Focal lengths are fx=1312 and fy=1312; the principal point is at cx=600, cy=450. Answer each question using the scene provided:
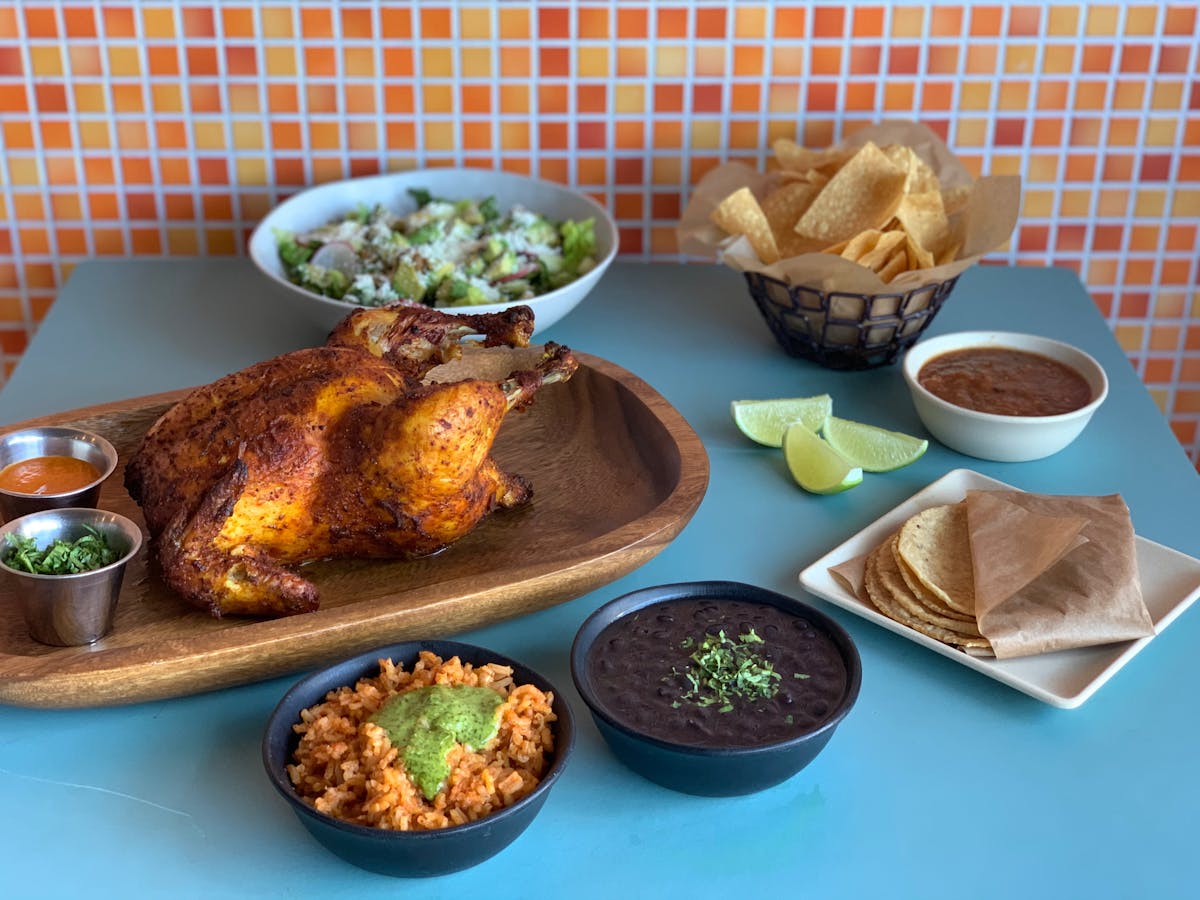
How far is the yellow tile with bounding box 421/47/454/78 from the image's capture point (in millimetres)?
2424

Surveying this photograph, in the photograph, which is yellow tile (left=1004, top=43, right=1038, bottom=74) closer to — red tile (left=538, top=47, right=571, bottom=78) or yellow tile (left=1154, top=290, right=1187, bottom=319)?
yellow tile (left=1154, top=290, right=1187, bottom=319)

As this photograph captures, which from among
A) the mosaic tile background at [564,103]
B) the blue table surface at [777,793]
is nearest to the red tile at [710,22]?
the mosaic tile background at [564,103]

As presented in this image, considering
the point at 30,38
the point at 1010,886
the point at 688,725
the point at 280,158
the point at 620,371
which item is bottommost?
the point at 1010,886

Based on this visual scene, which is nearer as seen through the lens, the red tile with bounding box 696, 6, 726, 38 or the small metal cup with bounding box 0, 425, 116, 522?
the small metal cup with bounding box 0, 425, 116, 522

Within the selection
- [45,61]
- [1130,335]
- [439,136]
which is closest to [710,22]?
[439,136]

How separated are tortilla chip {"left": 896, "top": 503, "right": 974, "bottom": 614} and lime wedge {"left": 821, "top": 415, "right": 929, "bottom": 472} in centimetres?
21

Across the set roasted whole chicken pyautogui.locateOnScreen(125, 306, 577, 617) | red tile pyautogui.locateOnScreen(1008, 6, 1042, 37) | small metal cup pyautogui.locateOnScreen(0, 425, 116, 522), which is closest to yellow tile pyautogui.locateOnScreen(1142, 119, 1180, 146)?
red tile pyautogui.locateOnScreen(1008, 6, 1042, 37)

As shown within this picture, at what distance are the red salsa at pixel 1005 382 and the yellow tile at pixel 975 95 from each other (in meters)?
0.64

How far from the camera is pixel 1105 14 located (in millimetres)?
2412

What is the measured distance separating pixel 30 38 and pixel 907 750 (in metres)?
2.00

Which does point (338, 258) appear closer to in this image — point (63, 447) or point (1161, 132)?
point (63, 447)

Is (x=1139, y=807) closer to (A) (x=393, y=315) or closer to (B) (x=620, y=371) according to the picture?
(B) (x=620, y=371)

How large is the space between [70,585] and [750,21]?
161 centimetres

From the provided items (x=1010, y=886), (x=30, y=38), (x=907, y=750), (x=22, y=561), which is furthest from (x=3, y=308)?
(x=1010, y=886)
